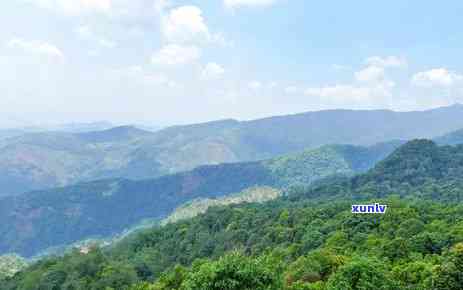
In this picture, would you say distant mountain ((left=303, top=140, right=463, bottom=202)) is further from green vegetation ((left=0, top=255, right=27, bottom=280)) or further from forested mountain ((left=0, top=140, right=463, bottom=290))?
green vegetation ((left=0, top=255, right=27, bottom=280))

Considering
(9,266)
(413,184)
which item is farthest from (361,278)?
(9,266)

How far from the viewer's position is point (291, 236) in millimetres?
114938

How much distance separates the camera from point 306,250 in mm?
94938

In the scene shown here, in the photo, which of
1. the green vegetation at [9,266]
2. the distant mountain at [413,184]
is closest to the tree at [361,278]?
the distant mountain at [413,184]

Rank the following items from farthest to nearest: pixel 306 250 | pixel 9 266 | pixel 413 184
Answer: pixel 413 184 → pixel 9 266 → pixel 306 250

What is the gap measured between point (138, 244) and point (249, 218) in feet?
127

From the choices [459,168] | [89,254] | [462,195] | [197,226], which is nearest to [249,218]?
[197,226]

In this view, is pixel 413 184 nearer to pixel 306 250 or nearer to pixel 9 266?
pixel 306 250

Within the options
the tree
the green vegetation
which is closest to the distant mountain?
the tree

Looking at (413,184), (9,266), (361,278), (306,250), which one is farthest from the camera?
(413,184)

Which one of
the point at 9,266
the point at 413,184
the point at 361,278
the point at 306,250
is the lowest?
the point at 9,266

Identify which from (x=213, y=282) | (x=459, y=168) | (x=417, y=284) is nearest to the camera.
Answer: (x=213, y=282)

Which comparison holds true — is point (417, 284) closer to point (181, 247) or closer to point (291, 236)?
point (291, 236)

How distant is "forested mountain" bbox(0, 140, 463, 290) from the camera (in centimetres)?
4697
